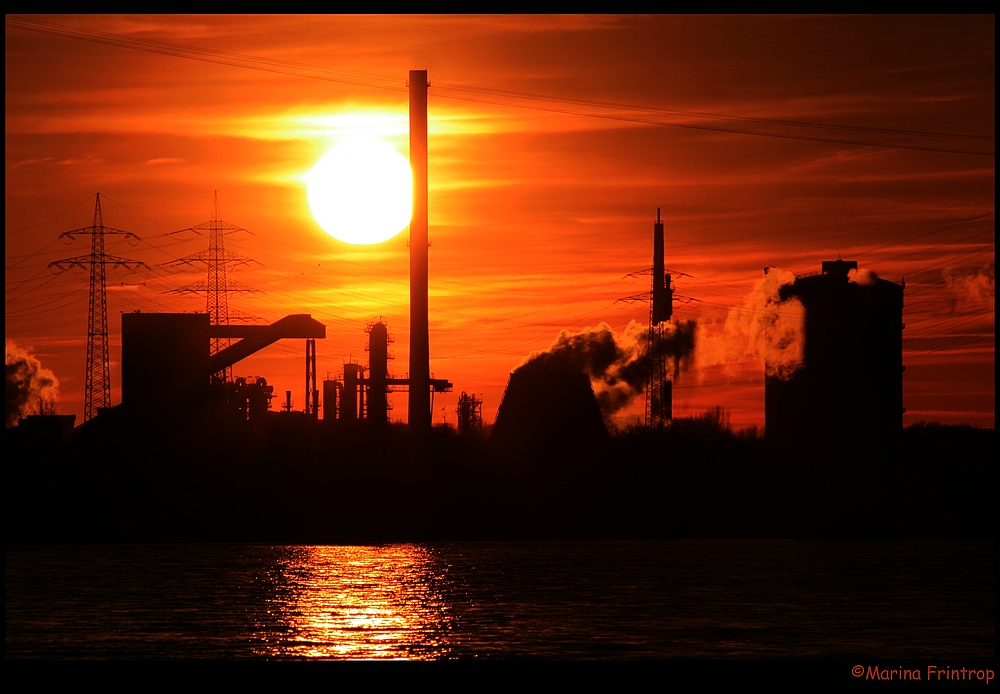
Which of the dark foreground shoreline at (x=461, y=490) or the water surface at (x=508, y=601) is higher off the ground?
the dark foreground shoreline at (x=461, y=490)

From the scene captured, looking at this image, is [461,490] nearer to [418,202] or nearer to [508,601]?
[418,202]

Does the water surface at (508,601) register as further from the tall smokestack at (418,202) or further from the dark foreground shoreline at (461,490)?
the tall smokestack at (418,202)

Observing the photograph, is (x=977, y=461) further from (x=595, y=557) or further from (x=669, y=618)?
(x=669, y=618)

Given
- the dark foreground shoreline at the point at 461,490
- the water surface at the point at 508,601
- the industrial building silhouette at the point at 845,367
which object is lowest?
the water surface at the point at 508,601

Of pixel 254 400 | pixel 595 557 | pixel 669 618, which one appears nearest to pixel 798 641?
pixel 669 618

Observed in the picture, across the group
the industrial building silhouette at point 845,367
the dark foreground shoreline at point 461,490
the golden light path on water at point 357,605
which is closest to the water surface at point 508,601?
the golden light path on water at point 357,605

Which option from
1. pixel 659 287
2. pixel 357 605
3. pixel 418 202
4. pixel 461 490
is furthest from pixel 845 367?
pixel 357 605

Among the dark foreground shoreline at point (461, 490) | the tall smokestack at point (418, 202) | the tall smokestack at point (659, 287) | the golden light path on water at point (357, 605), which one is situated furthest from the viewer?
the tall smokestack at point (659, 287)
